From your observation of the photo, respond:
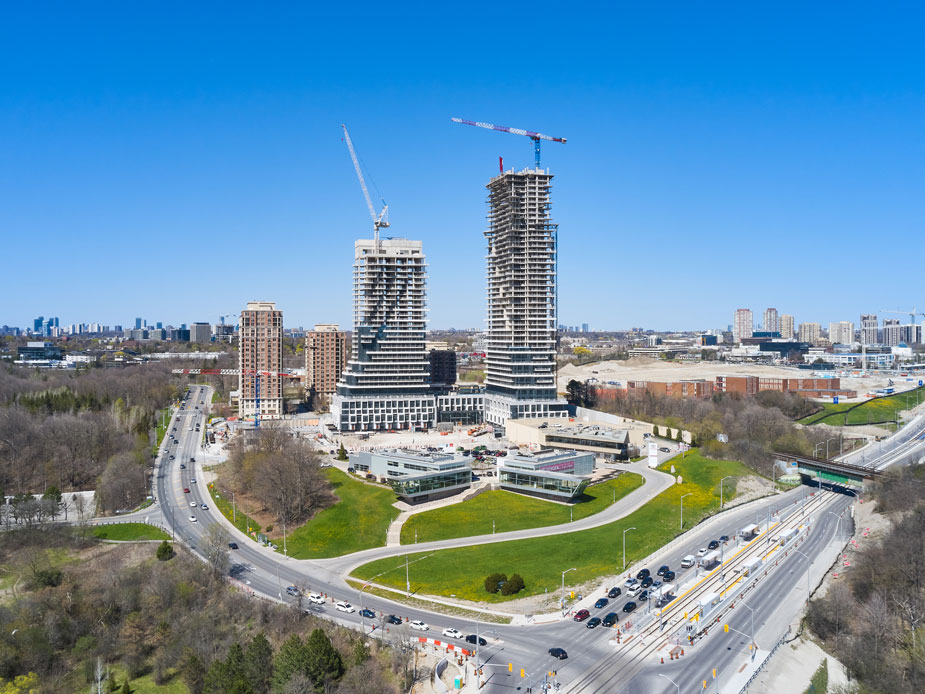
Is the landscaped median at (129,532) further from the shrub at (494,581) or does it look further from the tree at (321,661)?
the shrub at (494,581)

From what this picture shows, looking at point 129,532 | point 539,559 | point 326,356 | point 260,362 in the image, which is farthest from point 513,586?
point 326,356

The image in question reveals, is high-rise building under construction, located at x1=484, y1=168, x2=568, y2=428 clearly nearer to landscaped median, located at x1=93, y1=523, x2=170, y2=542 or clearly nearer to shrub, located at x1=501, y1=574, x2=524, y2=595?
landscaped median, located at x1=93, y1=523, x2=170, y2=542

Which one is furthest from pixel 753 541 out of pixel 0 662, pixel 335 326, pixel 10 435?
pixel 335 326

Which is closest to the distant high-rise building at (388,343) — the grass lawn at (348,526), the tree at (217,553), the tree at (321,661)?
the grass lawn at (348,526)

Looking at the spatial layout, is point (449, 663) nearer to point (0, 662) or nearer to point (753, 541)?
point (0, 662)

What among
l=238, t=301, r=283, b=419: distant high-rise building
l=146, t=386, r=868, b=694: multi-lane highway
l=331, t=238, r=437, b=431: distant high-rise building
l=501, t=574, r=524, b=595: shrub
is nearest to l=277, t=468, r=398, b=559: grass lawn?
l=146, t=386, r=868, b=694: multi-lane highway
